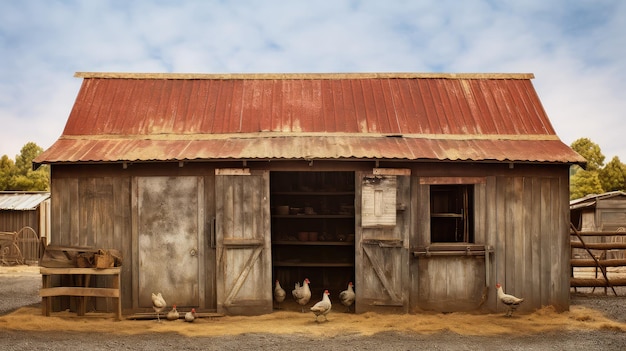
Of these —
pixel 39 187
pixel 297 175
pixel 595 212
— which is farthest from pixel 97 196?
pixel 39 187

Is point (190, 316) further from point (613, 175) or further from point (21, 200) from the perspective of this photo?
point (613, 175)

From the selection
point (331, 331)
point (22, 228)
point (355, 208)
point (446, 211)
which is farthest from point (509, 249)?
point (22, 228)

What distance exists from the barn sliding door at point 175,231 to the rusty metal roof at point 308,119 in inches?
28.2

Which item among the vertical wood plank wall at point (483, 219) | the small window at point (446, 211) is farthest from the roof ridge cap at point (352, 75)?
the vertical wood plank wall at point (483, 219)

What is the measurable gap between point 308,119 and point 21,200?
17374 mm

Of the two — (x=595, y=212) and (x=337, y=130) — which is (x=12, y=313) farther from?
(x=595, y=212)

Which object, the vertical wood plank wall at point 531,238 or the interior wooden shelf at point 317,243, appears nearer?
the vertical wood plank wall at point 531,238

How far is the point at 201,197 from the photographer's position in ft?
34.7

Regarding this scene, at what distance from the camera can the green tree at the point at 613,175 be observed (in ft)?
113

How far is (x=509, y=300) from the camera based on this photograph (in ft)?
32.7

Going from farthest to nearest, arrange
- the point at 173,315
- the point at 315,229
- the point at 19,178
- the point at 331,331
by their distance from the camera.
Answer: the point at 19,178
the point at 315,229
the point at 173,315
the point at 331,331

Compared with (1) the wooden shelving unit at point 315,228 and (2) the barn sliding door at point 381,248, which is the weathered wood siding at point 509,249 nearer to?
(2) the barn sliding door at point 381,248

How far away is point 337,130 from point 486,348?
533 cm

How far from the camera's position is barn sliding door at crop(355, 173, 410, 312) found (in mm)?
10438
